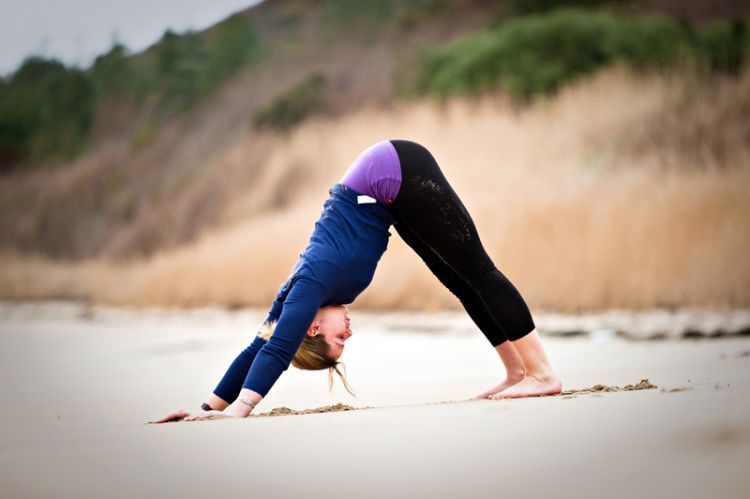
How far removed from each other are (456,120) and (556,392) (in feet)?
41.7

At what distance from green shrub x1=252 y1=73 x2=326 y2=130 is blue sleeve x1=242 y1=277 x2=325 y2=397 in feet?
62.8

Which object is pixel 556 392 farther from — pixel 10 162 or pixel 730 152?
pixel 10 162

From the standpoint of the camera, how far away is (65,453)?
2.95 meters

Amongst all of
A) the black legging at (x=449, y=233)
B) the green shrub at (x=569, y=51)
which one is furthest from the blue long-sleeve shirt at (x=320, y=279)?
the green shrub at (x=569, y=51)

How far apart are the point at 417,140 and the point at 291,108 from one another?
7.53m

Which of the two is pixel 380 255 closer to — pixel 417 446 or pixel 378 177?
pixel 378 177

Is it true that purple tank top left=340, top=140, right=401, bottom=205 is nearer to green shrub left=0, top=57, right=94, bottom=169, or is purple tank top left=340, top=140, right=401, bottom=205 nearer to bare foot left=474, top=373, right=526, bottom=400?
bare foot left=474, top=373, right=526, bottom=400

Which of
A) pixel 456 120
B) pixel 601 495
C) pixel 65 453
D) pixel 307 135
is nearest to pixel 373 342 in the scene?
pixel 65 453

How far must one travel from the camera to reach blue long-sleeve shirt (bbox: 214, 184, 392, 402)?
136 inches

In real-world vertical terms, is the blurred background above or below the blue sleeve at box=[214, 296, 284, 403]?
above

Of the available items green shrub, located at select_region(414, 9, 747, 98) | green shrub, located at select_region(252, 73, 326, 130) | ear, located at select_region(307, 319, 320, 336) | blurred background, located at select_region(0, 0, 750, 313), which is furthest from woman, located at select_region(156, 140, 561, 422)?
green shrub, located at select_region(252, 73, 326, 130)

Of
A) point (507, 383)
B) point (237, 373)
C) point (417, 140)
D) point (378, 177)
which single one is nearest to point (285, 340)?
point (237, 373)

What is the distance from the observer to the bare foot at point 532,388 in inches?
142

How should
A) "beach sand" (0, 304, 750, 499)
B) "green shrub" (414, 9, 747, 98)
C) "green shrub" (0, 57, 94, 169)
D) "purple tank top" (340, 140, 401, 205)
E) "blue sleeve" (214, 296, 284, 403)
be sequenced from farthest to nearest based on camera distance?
1. "green shrub" (0, 57, 94, 169)
2. "green shrub" (414, 9, 747, 98)
3. "blue sleeve" (214, 296, 284, 403)
4. "purple tank top" (340, 140, 401, 205)
5. "beach sand" (0, 304, 750, 499)
